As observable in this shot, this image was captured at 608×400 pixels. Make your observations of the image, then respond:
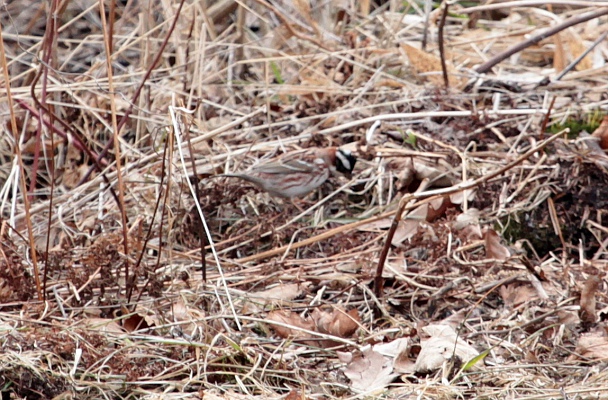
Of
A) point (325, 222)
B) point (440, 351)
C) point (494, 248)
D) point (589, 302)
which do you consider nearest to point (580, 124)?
point (494, 248)

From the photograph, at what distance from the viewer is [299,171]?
4000 millimetres

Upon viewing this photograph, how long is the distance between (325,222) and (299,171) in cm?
27

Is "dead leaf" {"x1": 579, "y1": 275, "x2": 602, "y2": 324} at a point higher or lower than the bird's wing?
lower

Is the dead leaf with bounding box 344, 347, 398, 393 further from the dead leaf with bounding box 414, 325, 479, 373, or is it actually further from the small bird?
the small bird

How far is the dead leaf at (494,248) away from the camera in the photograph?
3.45 metres

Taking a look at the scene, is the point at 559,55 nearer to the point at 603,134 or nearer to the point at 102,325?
the point at 603,134

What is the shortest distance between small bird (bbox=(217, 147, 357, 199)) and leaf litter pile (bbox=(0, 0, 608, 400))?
0.10 m

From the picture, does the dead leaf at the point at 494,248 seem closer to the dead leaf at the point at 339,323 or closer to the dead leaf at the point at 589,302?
the dead leaf at the point at 589,302

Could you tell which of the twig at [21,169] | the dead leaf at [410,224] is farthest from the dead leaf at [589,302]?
the twig at [21,169]

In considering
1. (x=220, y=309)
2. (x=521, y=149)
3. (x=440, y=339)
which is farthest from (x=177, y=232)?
(x=521, y=149)

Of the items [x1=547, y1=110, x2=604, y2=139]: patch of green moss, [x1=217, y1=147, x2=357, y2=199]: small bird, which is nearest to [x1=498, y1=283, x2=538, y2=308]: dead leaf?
[x1=217, y1=147, x2=357, y2=199]: small bird

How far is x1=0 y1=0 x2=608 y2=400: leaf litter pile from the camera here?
2633mm

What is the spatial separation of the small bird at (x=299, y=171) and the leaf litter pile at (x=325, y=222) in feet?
0.34

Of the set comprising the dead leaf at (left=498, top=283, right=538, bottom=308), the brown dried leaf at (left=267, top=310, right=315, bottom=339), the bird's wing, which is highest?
the bird's wing
